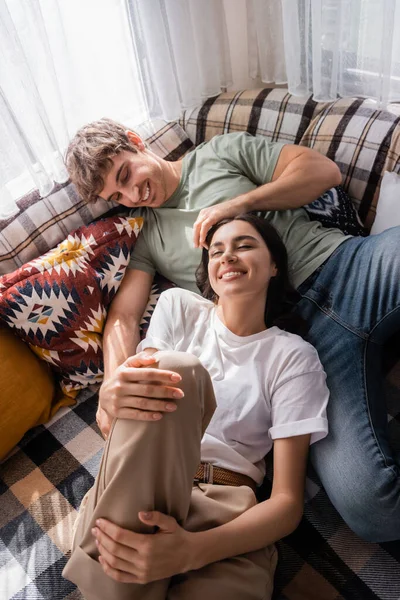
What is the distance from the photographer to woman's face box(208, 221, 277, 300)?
1319 mm

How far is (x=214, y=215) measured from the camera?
57.8 inches

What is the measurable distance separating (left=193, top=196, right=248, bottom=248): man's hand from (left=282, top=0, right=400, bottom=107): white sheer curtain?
622 mm

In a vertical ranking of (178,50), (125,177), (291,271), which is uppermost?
(178,50)

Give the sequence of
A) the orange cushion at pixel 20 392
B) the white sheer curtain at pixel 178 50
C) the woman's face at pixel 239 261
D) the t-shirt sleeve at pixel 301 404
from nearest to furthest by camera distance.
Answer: the t-shirt sleeve at pixel 301 404
the woman's face at pixel 239 261
the orange cushion at pixel 20 392
the white sheer curtain at pixel 178 50

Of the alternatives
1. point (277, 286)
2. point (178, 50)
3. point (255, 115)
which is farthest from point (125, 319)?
point (178, 50)

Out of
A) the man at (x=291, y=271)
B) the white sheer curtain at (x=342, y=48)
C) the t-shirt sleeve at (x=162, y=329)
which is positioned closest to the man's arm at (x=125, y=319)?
the man at (x=291, y=271)

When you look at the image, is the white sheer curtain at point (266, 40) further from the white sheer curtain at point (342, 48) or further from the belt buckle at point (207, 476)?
the belt buckle at point (207, 476)

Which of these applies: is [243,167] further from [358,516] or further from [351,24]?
[358,516]

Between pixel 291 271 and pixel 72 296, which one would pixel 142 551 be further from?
pixel 291 271

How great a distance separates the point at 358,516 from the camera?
1.13 m

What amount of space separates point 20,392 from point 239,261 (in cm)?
76

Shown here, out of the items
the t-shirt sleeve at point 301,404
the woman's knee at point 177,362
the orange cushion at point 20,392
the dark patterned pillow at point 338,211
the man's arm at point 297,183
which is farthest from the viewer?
the dark patterned pillow at point 338,211

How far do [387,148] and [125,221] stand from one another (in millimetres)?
895

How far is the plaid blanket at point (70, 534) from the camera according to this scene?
1107mm
